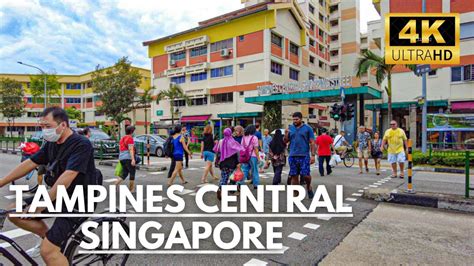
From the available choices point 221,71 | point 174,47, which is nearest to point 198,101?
point 221,71

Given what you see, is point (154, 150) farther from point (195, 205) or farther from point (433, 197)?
point (433, 197)

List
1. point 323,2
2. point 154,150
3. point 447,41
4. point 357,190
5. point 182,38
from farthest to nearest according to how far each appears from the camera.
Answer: point 323,2, point 182,38, point 154,150, point 447,41, point 357,190

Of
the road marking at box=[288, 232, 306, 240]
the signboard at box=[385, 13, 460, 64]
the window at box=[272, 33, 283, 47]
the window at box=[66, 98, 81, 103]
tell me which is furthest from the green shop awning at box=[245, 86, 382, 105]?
the window at box=[66, 98, 81, 103]

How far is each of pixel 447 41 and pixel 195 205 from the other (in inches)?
366

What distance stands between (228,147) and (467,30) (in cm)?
2400

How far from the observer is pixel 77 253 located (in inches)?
110

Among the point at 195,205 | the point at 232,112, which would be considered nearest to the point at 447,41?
the point at 195,205

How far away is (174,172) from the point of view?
807cm

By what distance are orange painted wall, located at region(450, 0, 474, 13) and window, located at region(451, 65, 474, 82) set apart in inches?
163

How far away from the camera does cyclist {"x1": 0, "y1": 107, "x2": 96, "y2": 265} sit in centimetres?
248

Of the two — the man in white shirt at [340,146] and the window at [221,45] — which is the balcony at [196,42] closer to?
the window at [221,45]

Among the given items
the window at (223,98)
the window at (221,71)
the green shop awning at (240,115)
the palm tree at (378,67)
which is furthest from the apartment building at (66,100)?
the palm tree at (378,67)

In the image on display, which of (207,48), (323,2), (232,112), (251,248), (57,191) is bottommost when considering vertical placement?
(251,248)

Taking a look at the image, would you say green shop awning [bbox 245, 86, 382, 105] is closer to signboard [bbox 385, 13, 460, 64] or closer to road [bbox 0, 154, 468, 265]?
signboard [bbox 385, 13, 460, 64]
